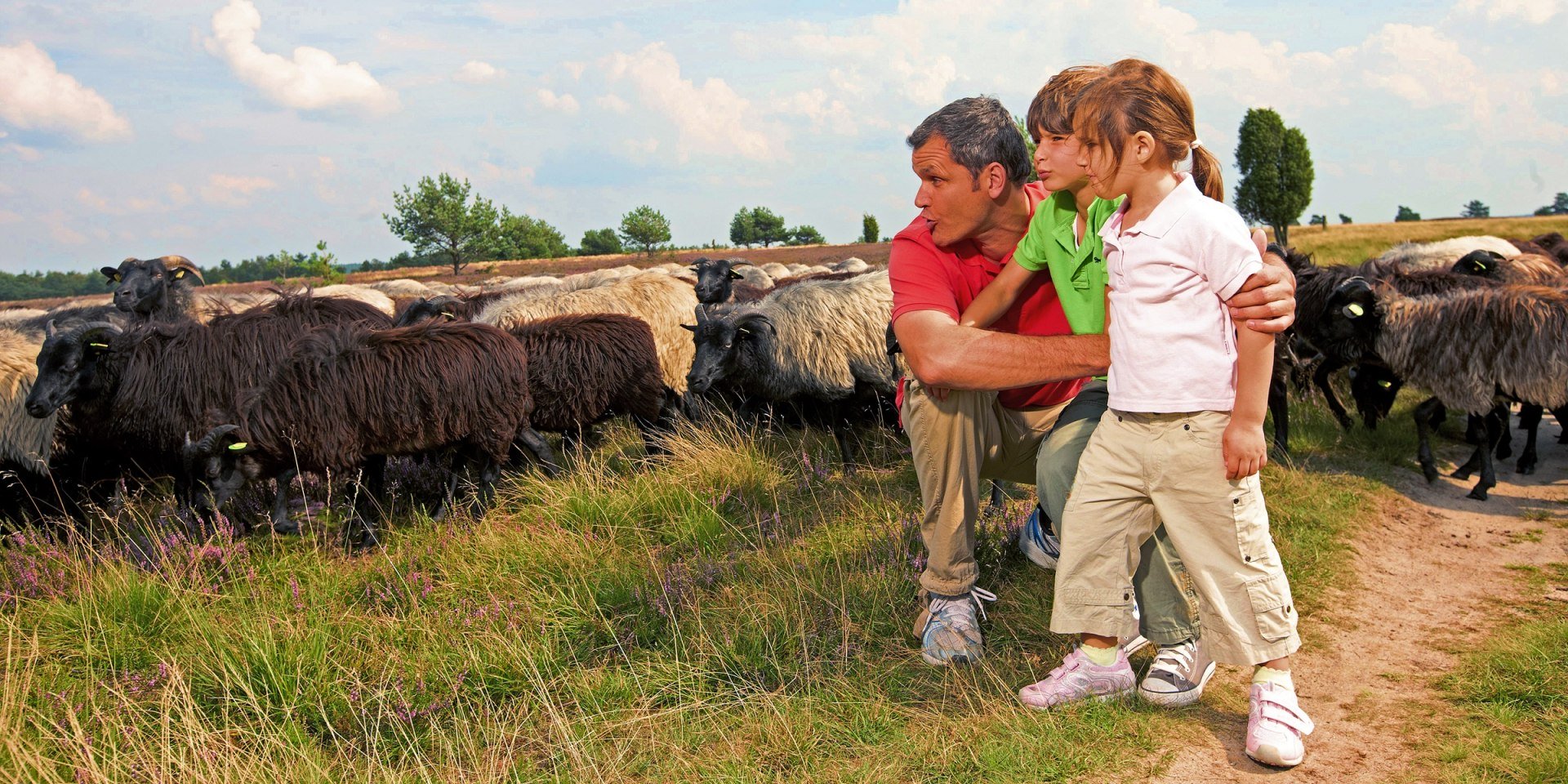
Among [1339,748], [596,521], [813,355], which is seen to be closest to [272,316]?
[596,521]

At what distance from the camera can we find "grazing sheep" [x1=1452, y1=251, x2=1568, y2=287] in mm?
9430

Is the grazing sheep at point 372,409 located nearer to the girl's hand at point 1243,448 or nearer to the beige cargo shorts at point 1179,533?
the beige cargo shorts at point 1179,533

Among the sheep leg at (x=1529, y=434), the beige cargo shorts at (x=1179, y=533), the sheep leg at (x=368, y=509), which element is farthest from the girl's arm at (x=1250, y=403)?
the sheep leg at (x=1529, y=434)

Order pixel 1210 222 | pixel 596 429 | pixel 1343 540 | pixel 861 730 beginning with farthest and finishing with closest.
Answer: pixel 596 429, pixel 1343 540, pixel 861 730, pixel 1210 222

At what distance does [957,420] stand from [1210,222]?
1315 millimetres

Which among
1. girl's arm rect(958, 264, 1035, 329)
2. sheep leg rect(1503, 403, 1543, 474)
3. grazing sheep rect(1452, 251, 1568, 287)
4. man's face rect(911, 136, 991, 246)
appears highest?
man's face rect(911, 136, 991, 246)

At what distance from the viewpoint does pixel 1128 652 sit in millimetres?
4020

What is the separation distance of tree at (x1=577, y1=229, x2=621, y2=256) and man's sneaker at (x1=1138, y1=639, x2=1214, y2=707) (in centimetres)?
9950

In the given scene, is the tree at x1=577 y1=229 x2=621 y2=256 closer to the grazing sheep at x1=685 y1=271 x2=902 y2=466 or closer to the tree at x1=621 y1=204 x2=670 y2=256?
the tree at x1=621 y1=204 x2=670 y2=256

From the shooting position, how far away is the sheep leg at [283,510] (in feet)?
19.9

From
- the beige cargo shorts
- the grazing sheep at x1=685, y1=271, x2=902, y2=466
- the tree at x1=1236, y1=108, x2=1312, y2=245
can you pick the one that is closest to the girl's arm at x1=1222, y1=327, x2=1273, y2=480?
the beige cargo shorts

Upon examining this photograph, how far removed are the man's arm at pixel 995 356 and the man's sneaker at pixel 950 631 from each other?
3.12ft

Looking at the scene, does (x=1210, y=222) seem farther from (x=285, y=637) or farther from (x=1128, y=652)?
(x=285, y=637)

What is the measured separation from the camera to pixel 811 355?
28.1 ft
